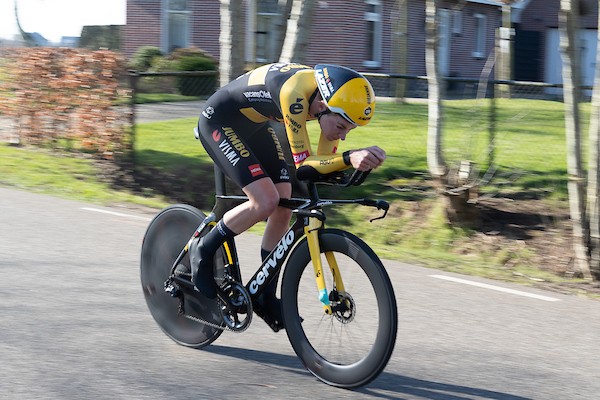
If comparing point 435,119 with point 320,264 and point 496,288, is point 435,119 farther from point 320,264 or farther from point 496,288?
point 320,264

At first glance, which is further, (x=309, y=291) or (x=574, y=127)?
(x=574, y=127)

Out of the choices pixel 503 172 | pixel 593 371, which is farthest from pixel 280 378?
pixel 503 172

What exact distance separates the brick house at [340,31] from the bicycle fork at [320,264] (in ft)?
74.0

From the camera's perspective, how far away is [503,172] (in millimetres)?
12523

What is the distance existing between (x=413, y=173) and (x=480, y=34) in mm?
26324

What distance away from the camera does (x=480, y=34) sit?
125ft

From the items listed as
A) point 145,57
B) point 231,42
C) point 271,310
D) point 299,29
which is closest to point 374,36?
point 145,57

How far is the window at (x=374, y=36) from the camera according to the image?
103 ft

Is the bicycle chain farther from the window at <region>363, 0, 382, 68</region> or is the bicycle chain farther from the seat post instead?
the window at <region>363, 0, 382, 68</region>

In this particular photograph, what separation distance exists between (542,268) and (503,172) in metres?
3.12

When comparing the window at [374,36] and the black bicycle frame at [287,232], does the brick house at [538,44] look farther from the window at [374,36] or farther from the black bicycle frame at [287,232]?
the black bicycle frame at [287,232]

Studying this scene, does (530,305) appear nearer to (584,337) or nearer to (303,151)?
(584,337)

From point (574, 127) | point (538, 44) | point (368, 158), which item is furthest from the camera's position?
point (538, 44)

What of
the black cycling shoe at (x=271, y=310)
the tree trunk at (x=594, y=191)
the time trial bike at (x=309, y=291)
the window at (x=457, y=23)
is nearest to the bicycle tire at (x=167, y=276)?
the time trial bike at (x=309, y=291)
